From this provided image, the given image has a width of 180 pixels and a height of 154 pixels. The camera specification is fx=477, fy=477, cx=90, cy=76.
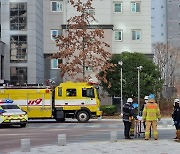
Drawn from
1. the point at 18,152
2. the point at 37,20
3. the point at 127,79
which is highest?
→ the point at 37,20

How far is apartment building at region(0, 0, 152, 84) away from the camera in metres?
51.8

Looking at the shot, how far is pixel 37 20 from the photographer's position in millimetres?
52750

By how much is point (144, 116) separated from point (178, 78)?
6974cm

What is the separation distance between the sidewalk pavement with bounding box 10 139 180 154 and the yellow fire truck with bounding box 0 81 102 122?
15.8 m

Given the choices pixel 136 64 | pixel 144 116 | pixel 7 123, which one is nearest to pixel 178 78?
pixel 136 64

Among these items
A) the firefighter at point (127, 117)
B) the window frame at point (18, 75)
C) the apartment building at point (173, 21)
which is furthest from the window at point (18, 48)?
the apartment building at point (173, 21)

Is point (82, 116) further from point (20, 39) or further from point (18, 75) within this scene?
point (20, 39)

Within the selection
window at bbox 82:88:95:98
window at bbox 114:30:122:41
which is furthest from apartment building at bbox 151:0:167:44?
window at bbox 82:88:95:98

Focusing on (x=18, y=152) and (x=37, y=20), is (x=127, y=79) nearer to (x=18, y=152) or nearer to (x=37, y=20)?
(x=37, y=20)

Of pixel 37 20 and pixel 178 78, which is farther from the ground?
pixel 37 20

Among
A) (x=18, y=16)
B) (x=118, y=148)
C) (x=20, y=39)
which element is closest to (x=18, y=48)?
(x=20, y=39)

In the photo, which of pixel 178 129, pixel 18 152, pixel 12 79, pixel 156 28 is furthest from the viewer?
pixel 156 28

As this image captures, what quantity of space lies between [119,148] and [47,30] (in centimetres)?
4129

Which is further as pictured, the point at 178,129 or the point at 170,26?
the point at 170,26
